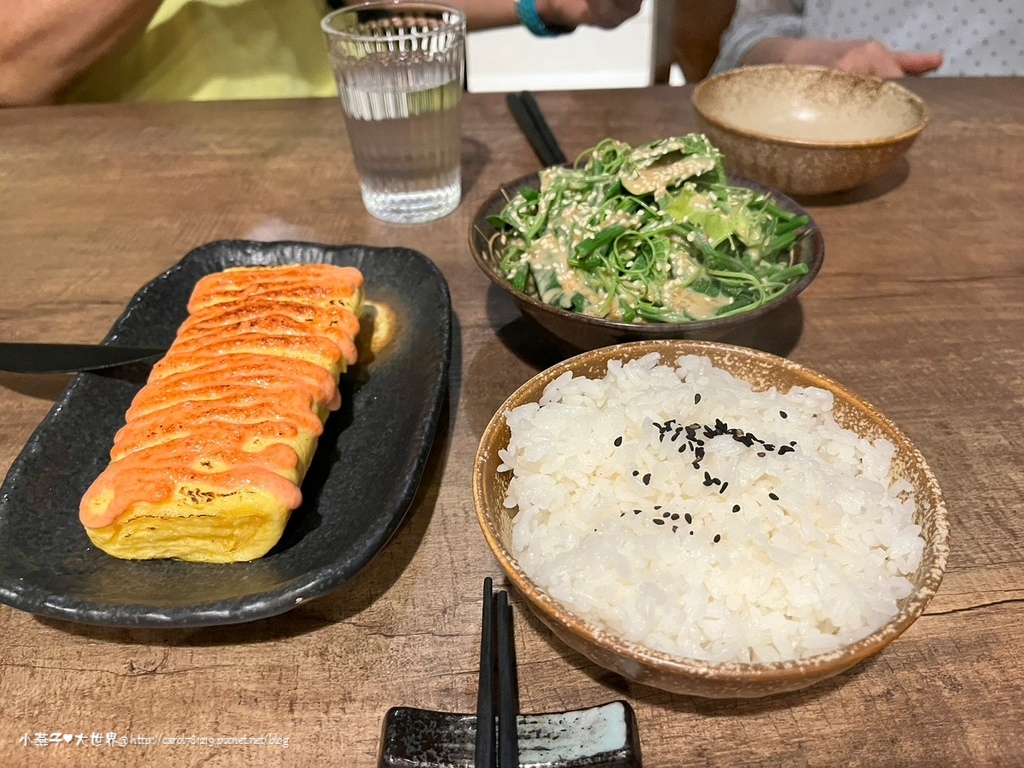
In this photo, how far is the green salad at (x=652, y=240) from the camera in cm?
186

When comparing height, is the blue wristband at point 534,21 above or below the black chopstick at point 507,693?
above

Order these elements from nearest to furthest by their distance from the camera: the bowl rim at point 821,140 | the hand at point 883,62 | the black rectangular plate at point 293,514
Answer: the black rectangular plate at point 293,514, the bowl rim at point 821,140, the hand at point 883,62

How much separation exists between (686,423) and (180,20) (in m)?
3.37

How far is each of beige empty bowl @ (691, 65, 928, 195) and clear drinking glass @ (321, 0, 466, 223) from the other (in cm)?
94

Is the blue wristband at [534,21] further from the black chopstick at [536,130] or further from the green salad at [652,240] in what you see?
the green salad at [652,240]

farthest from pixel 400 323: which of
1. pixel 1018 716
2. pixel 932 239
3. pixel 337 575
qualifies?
pixel 932 239

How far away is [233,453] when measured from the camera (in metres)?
1.42

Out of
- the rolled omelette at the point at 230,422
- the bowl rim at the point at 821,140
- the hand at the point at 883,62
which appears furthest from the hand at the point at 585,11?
the rolled omelette at the point at 230,422

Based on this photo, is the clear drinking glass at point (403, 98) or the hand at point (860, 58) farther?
the hand at point (860, 58)

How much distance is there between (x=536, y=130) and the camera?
116 inches

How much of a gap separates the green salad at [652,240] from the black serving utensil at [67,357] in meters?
1.02

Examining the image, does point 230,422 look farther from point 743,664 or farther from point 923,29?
point 923,29

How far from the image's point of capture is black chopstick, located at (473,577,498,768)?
3.44ft

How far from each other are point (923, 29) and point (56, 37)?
4.43 m
